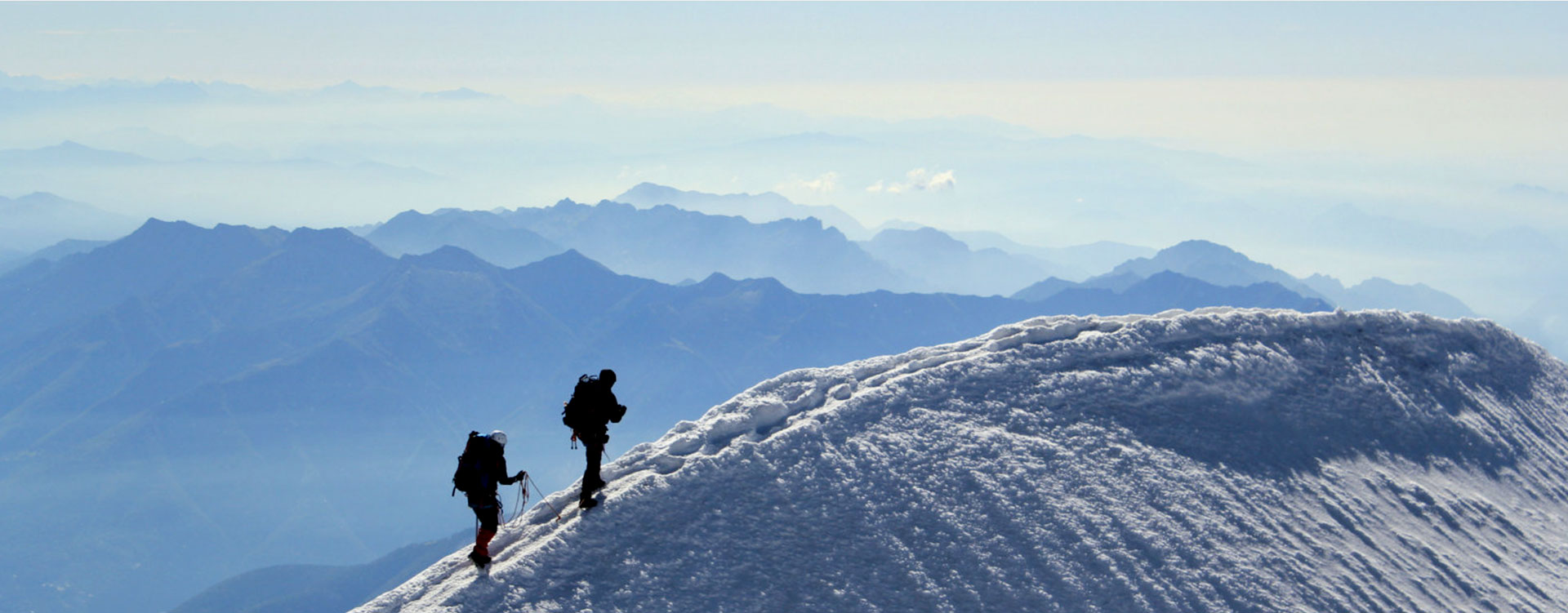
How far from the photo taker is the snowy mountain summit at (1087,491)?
17719mm

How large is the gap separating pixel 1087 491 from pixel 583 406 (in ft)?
33.2

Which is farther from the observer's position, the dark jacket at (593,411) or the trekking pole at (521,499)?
the dark jacket at (593,411)

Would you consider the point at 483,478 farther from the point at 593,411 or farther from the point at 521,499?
the point at 593,411

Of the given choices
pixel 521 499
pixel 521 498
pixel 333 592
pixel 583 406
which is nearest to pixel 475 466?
pixel 521 498

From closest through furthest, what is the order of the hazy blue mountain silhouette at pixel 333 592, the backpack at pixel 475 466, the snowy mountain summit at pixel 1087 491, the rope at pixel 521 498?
the backpack at pixel 475 466, the rope at pixel 521 498, the snowy mountain summit at pixel 1087 491, the hazy blue mountain silhouette at pixel 333 592

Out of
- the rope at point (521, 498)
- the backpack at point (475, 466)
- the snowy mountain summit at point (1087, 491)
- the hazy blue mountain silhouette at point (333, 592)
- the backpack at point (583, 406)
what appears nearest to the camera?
the backpack at point (475, 466)

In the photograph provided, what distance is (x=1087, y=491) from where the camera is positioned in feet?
68.3

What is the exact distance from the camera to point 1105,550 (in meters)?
19.6

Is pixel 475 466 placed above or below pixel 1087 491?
above

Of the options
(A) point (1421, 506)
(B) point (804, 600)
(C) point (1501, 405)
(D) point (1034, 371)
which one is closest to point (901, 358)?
(D) point (1034, 371)

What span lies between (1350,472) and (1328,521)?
241 cm

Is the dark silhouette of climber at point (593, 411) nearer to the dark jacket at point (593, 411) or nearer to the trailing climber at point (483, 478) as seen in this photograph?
the dark jacket at point (593, 411)

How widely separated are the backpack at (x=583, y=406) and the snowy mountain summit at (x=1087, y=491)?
1.81 meters

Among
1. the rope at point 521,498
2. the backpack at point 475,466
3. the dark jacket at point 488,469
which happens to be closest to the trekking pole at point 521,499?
the rope at point 521,498
